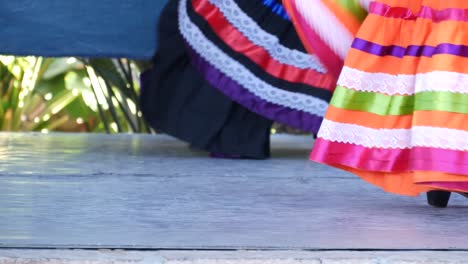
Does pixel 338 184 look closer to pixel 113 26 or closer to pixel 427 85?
pixel 427 85

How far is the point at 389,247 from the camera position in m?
1.69

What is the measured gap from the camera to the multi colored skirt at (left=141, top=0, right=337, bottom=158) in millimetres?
3008

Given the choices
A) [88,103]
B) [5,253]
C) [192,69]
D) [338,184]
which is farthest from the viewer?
[88,103]

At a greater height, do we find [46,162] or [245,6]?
[245,6]

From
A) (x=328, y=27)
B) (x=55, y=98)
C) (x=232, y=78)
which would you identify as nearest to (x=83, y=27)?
(x=232, y=78)

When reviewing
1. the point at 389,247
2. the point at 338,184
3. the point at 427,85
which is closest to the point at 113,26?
the point at 338,184

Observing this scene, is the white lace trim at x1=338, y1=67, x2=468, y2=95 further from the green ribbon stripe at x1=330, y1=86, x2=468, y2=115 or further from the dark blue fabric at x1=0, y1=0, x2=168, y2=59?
the dark blue fabric at x1=0, y1=0, x2=168, y2=59

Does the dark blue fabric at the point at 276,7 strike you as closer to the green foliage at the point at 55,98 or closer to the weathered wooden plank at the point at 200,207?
the weathered wooden plank at the point at 200,207

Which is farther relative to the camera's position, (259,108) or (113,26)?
(113,26)

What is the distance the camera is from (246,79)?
3.04m

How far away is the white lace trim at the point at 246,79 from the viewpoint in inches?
118

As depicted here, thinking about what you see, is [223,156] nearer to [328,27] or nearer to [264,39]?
[264,39]

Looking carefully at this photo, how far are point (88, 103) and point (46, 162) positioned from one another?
2129 millimetres

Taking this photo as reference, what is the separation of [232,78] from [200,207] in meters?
0.98
